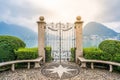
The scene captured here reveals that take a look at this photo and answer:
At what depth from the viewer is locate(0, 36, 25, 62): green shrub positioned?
9133mm

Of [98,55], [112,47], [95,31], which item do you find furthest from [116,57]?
[95,31]

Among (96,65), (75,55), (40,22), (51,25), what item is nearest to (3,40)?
(40,22)

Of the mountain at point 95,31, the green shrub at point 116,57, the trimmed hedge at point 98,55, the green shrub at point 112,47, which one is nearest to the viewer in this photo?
the green shrub at point 116,57

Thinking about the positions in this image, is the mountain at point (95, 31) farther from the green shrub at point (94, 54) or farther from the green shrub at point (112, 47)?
the green shrub at point (112, 47)

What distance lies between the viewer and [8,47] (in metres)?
9.31

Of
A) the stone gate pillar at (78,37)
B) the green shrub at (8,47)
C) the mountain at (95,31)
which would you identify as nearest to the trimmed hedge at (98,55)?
the stone gate pillar at (78,37)

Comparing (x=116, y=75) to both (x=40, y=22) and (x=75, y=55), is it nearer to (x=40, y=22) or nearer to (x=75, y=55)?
(x=75, y=55)

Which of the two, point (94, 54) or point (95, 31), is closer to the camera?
point (94, 54)

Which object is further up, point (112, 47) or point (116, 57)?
point (112, 47)

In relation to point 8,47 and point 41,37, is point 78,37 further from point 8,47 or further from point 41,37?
point 8,47

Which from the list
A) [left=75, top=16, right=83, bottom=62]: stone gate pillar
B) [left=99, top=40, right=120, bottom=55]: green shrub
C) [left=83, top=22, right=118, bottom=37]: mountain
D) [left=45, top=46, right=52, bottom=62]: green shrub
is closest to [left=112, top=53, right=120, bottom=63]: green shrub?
[left=99, top=40, right=120, bottom=55]: green shrub

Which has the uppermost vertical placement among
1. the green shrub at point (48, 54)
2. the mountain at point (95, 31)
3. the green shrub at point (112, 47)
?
the mountain at point (95, 31)

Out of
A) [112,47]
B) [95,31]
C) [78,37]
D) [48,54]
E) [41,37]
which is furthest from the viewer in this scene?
[95,31]

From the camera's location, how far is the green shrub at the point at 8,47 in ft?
30.0
